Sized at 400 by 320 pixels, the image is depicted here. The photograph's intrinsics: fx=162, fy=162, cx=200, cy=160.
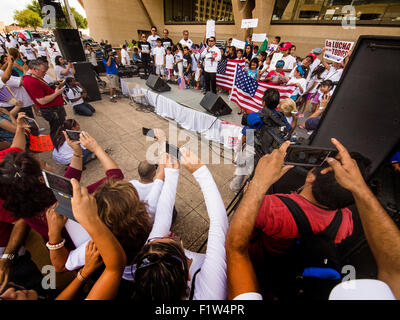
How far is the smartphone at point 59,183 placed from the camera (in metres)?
1.01

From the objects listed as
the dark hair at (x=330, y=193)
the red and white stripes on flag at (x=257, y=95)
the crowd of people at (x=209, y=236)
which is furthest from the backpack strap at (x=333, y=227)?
the red and white stripes on flag at (x=257, y=95)

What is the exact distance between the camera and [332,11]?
401 inches

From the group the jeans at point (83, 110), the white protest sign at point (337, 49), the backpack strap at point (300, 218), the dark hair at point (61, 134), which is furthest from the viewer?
the jeans at point (83, 110)

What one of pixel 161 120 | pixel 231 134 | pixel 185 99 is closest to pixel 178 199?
pixel 231 134

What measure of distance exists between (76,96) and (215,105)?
4804 mm

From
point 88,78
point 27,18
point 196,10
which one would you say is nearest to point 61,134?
point 88,78

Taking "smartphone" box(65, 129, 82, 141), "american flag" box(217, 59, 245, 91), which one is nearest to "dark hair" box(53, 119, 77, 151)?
"smartphone" box(65, 129, 82, 141)

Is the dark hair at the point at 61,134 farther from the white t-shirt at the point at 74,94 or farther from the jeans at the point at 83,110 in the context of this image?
the jeans at the point at 83,110

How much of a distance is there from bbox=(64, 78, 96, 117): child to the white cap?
7.27 metres

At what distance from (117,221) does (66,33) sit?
29.2 ft

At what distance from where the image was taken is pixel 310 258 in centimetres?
92

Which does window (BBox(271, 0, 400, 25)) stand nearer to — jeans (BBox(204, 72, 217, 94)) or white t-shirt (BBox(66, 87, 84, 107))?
jeans (BBox(204, 72, 217, 94))

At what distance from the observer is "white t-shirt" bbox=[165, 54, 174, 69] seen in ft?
27.3

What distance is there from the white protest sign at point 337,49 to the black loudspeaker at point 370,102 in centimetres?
336
